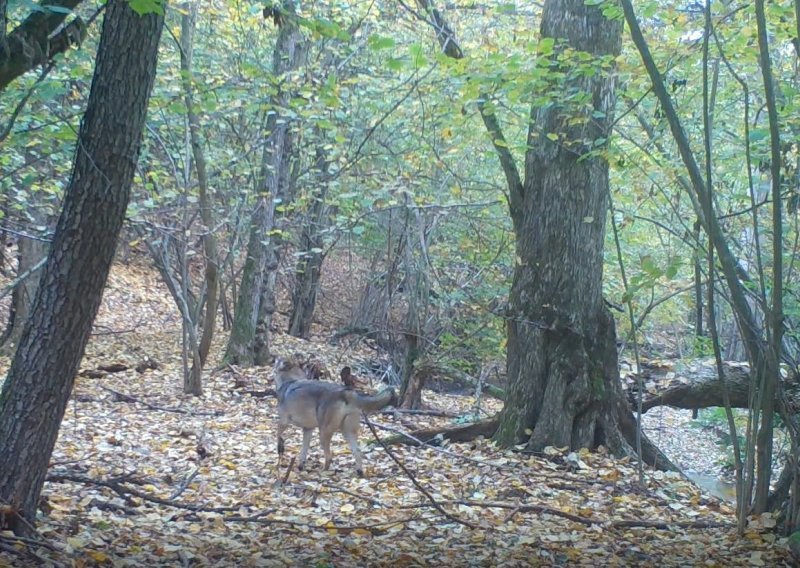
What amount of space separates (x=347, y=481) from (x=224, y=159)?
23.2 feet

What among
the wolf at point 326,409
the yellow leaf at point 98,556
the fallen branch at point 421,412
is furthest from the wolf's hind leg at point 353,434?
the yellow leaf at point 98,556

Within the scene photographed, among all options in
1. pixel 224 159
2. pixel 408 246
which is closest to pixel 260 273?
pixel 224 159

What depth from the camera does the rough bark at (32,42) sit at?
5160mm

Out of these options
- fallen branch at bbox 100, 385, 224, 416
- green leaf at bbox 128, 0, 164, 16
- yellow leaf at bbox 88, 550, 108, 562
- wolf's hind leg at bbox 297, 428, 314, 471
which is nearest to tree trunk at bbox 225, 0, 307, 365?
fallen branch at bbox 100, 385, 224, 416

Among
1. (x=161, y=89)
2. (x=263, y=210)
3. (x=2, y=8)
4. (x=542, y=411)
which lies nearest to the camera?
(x=2, y=8)

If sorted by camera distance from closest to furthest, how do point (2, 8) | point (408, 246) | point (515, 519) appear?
point (2, 8) → point (515, 519) → point (408, 246)

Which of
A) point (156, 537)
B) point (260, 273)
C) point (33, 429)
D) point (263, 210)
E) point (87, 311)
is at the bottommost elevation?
point (156, 537)

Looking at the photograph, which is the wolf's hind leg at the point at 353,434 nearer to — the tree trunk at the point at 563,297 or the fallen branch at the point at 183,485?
the fallen branch at the point at 183,485

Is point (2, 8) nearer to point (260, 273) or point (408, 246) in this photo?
point (408, 246)

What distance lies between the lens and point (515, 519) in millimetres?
7367

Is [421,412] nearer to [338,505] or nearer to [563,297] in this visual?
[563,297]

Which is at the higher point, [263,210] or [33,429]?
[263,210]

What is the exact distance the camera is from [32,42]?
207 inches

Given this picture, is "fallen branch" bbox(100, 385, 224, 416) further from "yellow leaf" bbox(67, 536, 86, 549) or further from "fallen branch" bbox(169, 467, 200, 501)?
"yellow leaf" bbox(67, 536, 86, 549)
